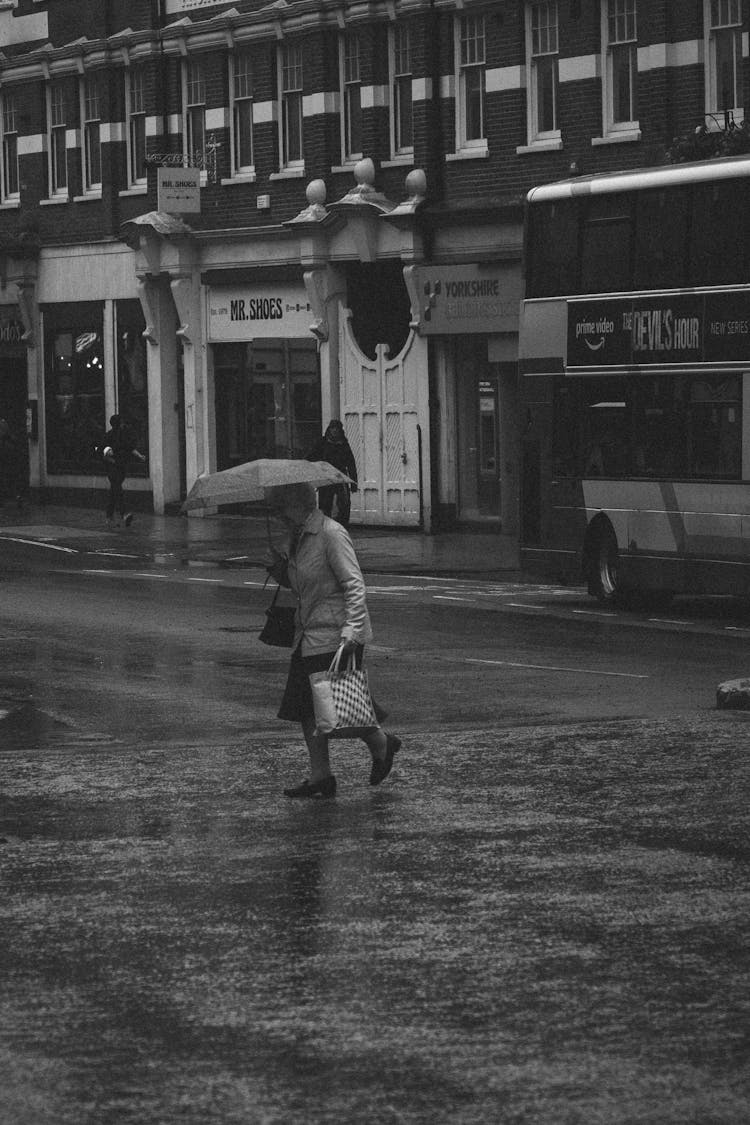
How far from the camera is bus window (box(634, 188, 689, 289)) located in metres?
22.3

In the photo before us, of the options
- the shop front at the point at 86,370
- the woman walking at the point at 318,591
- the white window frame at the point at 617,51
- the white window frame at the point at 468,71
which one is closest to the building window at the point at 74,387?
the shop front at the point at 86,370

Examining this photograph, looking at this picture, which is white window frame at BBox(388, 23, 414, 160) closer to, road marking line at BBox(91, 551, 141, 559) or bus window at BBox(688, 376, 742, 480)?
road marking line at BBox(91, 551, 141, 559)

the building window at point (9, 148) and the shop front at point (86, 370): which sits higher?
the building window at point (9, 148)

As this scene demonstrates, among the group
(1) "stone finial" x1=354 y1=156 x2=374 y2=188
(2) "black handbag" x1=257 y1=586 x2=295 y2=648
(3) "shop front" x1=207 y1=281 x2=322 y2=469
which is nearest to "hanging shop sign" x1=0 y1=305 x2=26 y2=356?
(3) "shop front" x1=207 y1=281 x2=322 y2=469

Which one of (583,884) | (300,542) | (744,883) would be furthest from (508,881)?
(300,542)

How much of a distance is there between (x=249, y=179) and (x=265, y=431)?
4.01 meters

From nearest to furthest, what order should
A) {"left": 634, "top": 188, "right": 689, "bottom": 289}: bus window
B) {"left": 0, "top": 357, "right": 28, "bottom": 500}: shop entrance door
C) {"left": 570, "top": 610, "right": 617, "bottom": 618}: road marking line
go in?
{"left": 634, "top": 188, "right": 689, "bottom": 289}: bus window < {"left": 570, "top": 610, "right": 617, "bottom": 618}: road marking line < {"left": 0, "top": 357, "right": 28, "bottom": 500}: shop entrance door

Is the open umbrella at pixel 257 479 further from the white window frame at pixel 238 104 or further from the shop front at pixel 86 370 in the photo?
the shop front at pixel 86 370

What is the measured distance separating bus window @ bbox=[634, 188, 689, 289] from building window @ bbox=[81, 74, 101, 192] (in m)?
21.5

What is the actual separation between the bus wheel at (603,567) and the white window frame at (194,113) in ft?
57.4

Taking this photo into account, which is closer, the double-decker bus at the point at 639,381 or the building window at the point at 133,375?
the double-decker bus at the point at 639,381

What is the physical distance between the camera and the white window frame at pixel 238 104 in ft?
127

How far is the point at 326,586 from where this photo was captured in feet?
36.8

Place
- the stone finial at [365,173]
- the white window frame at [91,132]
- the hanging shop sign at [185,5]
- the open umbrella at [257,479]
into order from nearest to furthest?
the open umbrella at [257,479] → the stone finial at [365,173] → the hanging shop sign at [185,5] → the white window frame at [91,132]
